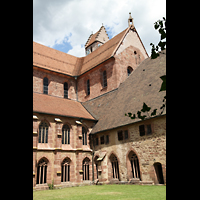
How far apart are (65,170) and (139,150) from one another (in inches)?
301

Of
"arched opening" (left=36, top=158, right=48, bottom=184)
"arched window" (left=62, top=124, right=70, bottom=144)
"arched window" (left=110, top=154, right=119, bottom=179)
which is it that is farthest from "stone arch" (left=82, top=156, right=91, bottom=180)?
"arched opening" (left=36, top=158, right=48, bottom=184)

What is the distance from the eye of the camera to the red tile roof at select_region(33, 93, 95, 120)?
2148cm

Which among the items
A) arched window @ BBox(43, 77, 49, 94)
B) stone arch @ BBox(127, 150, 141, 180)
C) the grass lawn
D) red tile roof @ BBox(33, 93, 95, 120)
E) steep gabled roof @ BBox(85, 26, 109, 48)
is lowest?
the grass lawn

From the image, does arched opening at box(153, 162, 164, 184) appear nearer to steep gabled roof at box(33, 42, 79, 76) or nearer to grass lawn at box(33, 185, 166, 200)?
grass lawn at box(33, 185, 166, 200)

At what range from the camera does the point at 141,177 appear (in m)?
17.6

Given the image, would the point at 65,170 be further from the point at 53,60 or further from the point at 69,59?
the point at 69,59

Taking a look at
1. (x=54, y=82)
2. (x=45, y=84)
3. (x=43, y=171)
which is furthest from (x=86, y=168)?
(x=54, y=82)

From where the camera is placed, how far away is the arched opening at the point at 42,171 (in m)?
19.1

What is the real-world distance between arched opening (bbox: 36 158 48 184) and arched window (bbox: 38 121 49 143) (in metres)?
1.79

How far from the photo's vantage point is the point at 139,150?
18.1m

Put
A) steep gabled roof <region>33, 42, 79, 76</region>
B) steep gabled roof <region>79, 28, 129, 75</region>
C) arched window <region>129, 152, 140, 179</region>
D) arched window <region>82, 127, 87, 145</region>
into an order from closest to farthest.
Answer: arched window <region>129, 152, 140, 179</region>
arched window <region>82, 127, 87, 145</region>
steep gabled roof <region>79, 28, 129, 75</region>
steep gabled roof <region>33, 42, 79, 76</region>
